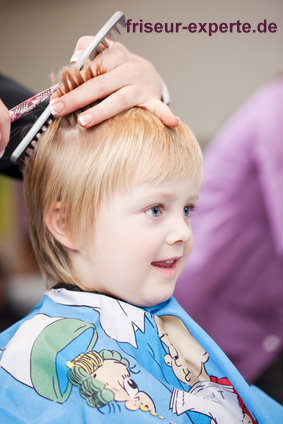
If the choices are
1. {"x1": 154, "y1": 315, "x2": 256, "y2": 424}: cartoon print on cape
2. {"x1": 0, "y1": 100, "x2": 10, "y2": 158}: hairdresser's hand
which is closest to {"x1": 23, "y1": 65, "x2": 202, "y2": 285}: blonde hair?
{"x1": 0, "y1": 100, "x2": 10, "y2": 158}: hairdresser's hand

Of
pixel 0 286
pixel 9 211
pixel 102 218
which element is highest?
pixel 102 218

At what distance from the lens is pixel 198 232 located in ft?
6.23

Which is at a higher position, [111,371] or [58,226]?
[58,226]

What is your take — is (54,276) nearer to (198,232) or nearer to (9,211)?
(198,232)

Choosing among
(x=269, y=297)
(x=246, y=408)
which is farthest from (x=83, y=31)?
(x=269, y=297)

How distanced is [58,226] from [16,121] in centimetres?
23

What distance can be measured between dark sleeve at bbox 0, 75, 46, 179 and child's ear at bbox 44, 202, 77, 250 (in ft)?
0.55

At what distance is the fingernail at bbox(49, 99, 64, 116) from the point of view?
36.8 inches

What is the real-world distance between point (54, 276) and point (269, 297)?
1097 millimetres

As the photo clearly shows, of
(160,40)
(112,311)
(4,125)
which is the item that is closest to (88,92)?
(4,125)

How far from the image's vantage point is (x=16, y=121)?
40.6 inches

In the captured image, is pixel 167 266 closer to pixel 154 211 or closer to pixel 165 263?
pixel 165 263

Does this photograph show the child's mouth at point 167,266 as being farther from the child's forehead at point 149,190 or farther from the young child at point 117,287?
the child's forehead at point 149,190

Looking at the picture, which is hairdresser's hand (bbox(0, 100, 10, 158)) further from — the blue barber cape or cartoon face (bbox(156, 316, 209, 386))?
cartoon face (bbox(156, 316, 209, 386))
